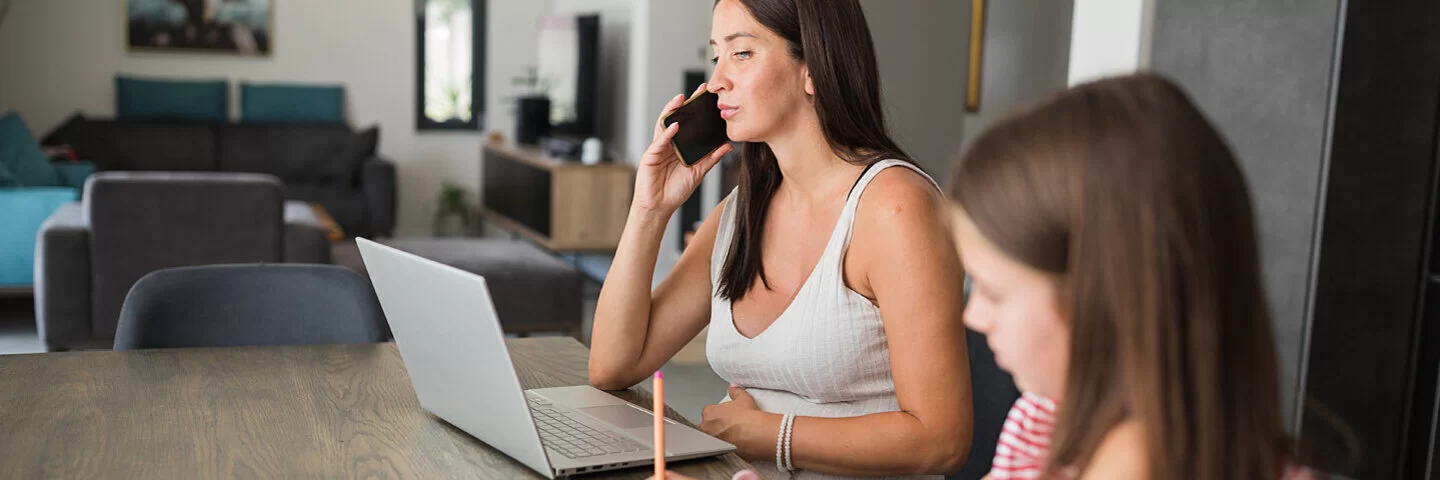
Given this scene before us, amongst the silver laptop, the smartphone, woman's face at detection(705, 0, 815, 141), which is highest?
woman's face at detection(705, 0, 815, 141)

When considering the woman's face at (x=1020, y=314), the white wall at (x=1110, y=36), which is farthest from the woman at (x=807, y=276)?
the white wall at (x=1110, y=36)

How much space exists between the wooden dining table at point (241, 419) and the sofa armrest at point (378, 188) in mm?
5311

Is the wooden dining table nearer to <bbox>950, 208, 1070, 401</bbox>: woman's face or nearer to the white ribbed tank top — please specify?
the white ribbed tank top

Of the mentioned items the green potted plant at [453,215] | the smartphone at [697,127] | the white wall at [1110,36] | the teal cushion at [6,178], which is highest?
the white wall at [1110,36]

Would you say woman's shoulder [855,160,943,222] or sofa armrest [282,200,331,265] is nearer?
woman's shoulder [855,160,943,222]

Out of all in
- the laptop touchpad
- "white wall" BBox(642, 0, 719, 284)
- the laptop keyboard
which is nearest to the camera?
the laptop keyboard

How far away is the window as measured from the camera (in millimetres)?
7797

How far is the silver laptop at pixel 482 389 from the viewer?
1038 millimetres

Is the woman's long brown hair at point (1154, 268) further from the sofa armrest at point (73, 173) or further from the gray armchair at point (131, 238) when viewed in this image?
the sofa armrest at point (73, 173)

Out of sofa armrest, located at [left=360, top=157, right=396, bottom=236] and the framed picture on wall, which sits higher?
the framed picture on wall

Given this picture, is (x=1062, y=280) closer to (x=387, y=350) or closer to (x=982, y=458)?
(x=982, y=458)

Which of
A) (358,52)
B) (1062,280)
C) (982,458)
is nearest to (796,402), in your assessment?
(982,458)

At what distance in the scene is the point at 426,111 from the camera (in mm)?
7887

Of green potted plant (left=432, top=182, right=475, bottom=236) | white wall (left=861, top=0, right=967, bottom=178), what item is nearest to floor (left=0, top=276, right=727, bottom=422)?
white wall (left=861, top=0, right=967, bottom=178)
